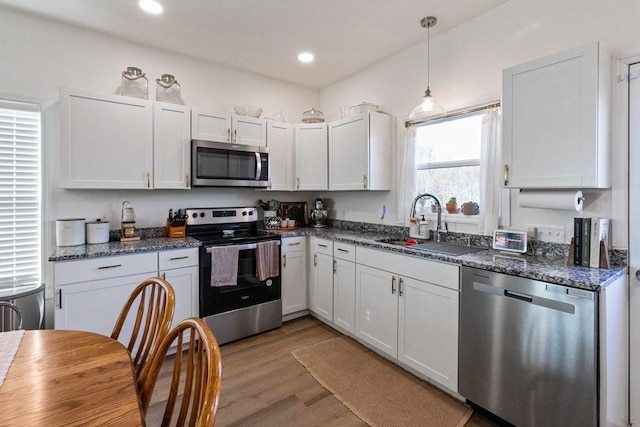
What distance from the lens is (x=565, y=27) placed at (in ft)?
6.63

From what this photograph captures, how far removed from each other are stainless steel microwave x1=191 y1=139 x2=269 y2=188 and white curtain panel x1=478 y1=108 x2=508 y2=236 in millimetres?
2067

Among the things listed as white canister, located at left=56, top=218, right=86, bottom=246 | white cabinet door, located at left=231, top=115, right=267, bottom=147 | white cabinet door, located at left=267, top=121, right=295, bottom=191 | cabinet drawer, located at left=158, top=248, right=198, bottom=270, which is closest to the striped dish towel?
cabinet drawer, located at left=158, top=248, right=198, bottom=270

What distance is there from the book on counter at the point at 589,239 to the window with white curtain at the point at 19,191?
12.7ft

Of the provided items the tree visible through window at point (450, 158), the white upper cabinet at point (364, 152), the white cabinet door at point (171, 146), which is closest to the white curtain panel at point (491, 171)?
the tree visible through window at point (450, 158)

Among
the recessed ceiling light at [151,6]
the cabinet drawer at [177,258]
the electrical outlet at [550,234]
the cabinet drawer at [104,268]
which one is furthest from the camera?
the cabinet drawer at [177,258]

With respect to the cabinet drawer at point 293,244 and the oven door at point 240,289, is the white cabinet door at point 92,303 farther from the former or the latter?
the cabinet drawer at point 293,244

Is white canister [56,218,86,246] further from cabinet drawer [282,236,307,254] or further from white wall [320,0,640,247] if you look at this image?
white wall [320,0,640,247]

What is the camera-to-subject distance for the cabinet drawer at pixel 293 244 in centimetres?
324

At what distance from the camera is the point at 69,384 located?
943 mm

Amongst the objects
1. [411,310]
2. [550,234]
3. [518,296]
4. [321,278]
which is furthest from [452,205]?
[321,278]

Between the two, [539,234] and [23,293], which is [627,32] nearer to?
[539,234]

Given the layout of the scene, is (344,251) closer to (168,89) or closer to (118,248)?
(118,248)

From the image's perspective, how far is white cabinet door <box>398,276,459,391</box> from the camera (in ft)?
6.70

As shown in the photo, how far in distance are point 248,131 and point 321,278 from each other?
1.71 metres
